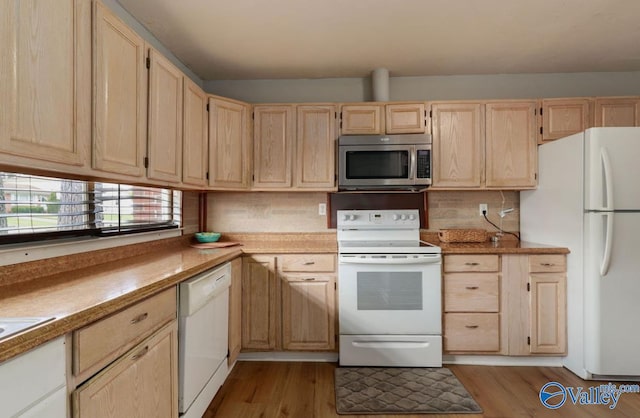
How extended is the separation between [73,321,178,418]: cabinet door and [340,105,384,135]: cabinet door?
6.56 ft

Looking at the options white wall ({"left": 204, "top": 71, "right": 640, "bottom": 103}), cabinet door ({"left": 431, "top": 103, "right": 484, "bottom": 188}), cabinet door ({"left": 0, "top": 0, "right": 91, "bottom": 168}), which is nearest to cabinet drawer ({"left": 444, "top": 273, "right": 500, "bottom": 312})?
cabinet door ({"left": 431, "top": 103, "right": 484, "bottom": 188})

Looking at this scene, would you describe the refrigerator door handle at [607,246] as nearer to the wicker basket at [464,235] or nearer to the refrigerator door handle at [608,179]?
the refrigerator door handle at [608,179]

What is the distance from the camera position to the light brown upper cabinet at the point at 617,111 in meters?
2.65

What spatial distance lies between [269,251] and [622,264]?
2.40m

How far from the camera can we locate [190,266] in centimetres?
170

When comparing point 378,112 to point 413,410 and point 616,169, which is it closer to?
point 616,169

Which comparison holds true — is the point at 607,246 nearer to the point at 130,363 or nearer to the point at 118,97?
the point at 130,363

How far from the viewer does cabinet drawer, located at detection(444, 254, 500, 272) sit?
8.11ft

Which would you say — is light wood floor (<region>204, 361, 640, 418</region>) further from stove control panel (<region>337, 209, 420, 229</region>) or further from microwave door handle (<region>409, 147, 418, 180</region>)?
microwave door handle (<region>409, 147, 418, 180</region>)

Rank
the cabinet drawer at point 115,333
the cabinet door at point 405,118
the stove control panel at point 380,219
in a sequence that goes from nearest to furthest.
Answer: the cabinet drawer at point 115,333, the cabinet door at point 405,118, the stove control panel at point 380,219

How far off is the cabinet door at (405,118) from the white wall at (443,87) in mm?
323

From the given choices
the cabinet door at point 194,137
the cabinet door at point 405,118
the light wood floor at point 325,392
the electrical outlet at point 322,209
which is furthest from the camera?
the electrical outlet at point 322,209

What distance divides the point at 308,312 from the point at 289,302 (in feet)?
0.54

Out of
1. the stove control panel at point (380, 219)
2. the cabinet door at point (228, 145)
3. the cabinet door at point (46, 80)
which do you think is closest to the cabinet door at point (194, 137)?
the cabinet door at point (228, 145)
